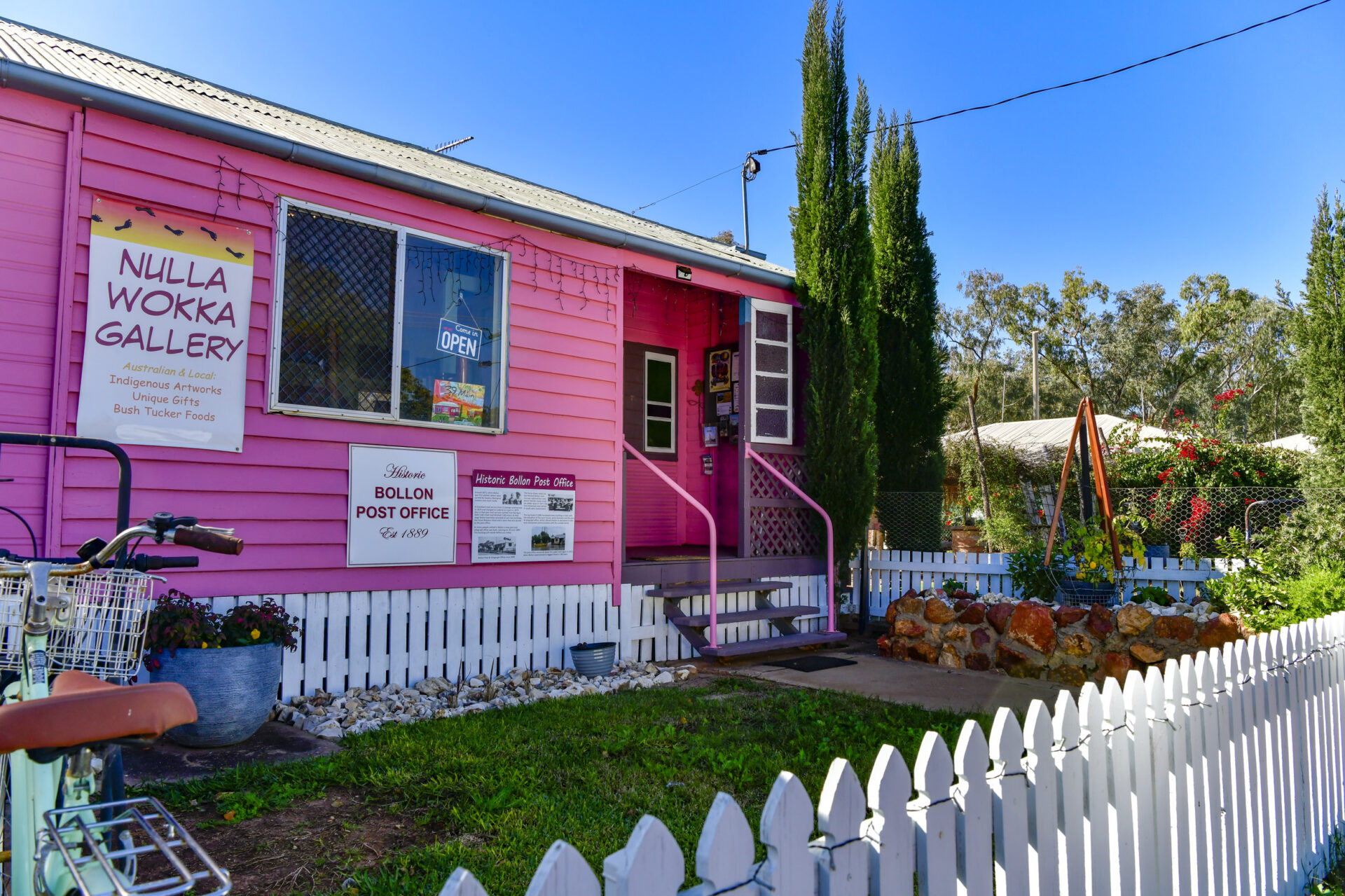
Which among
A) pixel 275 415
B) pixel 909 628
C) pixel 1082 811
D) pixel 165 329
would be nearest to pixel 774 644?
pixel 909 628

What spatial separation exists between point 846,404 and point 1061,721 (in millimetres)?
6794

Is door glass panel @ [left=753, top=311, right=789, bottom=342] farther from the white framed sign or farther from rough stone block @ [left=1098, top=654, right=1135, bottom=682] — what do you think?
rough stone block @ [left=1098, top=654, right=1135, bottom=682]

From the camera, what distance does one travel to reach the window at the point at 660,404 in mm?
10320

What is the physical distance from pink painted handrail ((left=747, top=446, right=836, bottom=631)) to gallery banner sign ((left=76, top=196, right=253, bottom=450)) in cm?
486

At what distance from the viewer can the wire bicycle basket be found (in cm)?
199

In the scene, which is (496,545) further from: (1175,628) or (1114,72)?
(1114,72)

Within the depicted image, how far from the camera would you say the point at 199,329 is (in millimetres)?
5250

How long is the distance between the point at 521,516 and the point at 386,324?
6.04ft

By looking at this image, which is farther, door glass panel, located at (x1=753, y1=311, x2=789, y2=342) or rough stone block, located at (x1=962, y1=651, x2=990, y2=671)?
door glass panel, located at (x1=753, y1=311, x2=789, y2=342)

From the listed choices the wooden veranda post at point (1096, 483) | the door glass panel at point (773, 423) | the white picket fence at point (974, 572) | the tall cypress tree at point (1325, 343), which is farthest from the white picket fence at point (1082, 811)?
the door glass panel at point (773, 423)

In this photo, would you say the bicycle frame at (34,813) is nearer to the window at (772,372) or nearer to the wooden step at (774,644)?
the wooden step at (774,644)

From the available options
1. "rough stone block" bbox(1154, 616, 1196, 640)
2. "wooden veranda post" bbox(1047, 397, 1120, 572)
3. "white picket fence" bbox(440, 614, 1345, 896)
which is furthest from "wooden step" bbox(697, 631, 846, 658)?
"white picket fence" bbox(440, 614, 1345, 896)

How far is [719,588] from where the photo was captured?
795 cm

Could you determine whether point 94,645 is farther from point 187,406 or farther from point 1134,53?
point 1134,53
